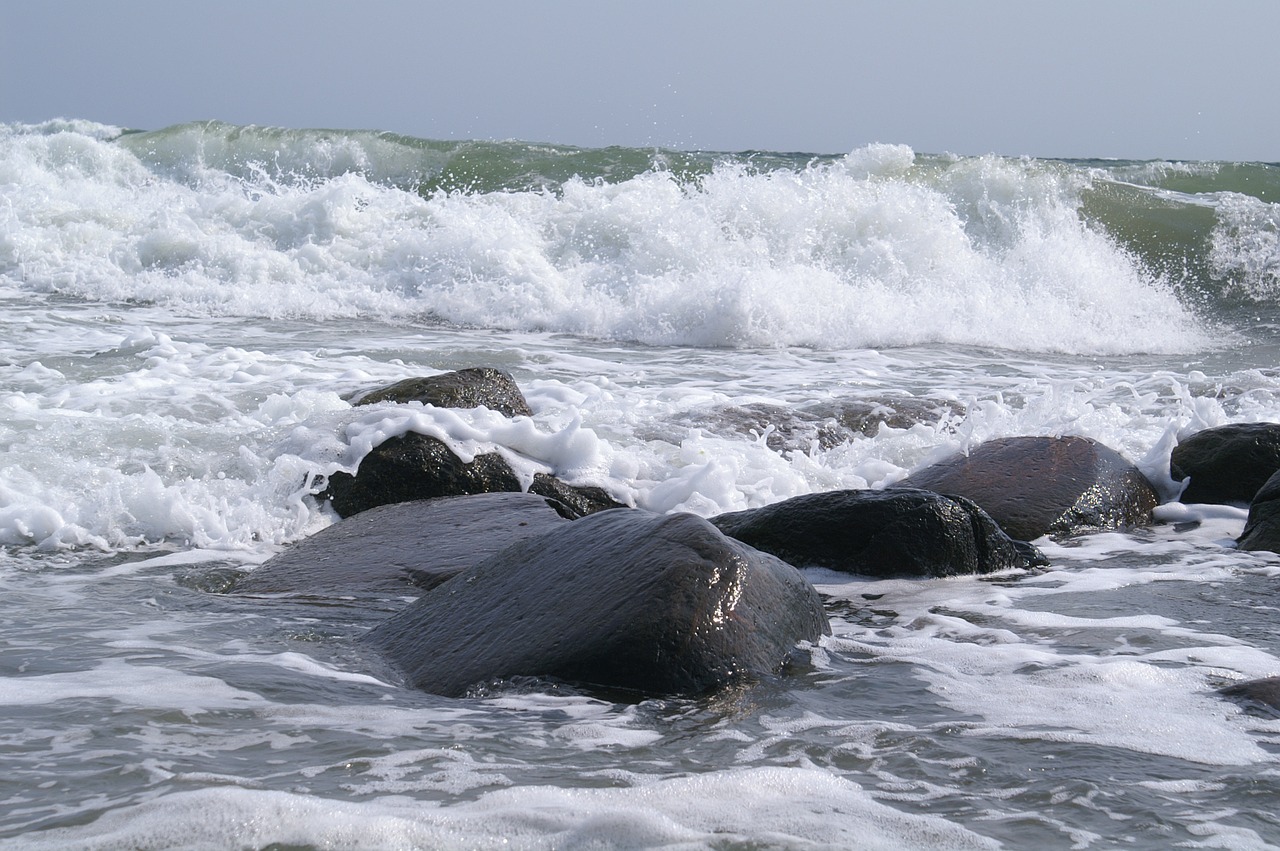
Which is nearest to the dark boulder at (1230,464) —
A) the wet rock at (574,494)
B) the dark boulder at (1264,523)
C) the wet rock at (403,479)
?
the dark boulder at (1264,523)

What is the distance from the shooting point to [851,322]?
11141 mm

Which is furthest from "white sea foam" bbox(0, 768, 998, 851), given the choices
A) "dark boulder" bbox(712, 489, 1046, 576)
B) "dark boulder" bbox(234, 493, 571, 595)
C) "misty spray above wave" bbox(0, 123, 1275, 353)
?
"misty spray above wave" bbox(0, 123, 1275, 353)

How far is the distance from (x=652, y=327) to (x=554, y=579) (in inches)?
301

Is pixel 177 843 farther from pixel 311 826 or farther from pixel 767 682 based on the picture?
pixel 767 682

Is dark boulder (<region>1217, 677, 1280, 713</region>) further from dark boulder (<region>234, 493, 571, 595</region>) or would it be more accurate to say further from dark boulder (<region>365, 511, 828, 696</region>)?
dark boulder (<region>234, 493, 571, 595</region>)

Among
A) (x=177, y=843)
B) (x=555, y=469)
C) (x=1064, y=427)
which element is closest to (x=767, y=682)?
(x=177, y=843)

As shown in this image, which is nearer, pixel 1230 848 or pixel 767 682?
pixel 1230 848

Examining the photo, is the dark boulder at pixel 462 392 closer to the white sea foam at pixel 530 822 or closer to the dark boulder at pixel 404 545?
the dark boulder at pixel 404 545

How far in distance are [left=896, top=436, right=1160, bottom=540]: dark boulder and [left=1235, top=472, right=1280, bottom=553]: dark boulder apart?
1.72 ft

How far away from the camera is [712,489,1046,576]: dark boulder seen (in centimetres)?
446

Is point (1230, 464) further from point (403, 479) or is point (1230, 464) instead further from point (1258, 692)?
point (403, 479)

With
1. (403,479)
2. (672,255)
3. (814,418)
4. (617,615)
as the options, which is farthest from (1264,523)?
(672,255)

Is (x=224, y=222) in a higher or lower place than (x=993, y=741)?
higher

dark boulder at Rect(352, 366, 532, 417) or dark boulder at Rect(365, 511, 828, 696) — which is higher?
dark boulder at Rect(352, 366, 532, 417)
